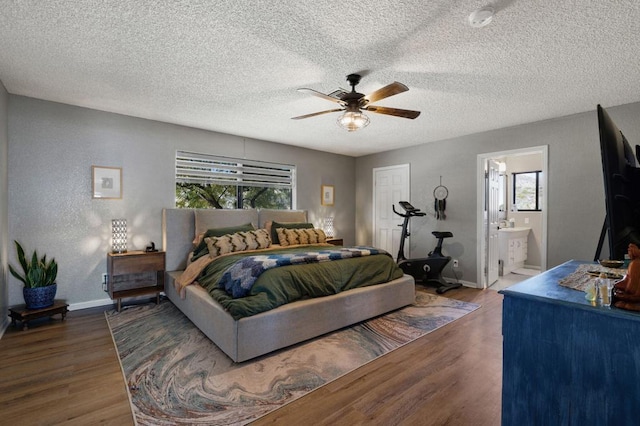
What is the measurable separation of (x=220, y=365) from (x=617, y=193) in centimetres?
266

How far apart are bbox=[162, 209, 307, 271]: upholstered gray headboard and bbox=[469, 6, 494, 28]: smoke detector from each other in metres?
3.84

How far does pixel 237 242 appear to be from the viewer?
13.0 ft

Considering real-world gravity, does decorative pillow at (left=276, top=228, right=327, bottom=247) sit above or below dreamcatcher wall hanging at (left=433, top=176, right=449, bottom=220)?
below

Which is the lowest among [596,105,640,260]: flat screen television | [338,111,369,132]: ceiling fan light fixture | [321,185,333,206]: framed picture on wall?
[596,105,640,260]: flat screen television

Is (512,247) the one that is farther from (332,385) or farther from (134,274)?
(134,274)

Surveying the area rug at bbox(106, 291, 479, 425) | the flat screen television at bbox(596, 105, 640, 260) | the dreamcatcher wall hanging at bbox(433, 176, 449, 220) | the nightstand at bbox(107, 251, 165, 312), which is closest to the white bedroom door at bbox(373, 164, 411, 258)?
the dreamcatcher wall hanging at bbox(433, 176, 449, 220)

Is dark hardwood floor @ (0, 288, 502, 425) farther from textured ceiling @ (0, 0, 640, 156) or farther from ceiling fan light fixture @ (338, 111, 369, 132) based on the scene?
textured ceiling @ (0, 0, 640, 156)

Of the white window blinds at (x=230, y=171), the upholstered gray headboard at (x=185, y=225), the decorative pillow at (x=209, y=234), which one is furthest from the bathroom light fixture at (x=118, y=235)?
the white window blinds at (x=230, y=171)

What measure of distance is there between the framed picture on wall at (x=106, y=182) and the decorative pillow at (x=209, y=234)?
117cm

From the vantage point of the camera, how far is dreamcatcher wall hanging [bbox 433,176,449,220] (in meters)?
5.20

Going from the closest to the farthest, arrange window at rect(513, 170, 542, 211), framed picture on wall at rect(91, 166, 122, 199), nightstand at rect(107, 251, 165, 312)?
nightstand at rect(107, 251, 165, 312) < framed picture on wall at rect(91, 166, 122, 199) < window at rect(513, 170, 542, 211)

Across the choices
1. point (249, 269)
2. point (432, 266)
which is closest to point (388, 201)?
point (432, 266)

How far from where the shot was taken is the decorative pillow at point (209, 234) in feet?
13.0

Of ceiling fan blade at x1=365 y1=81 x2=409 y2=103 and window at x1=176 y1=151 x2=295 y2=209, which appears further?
window at x1=176 y1=151 x2=295 y2=209
